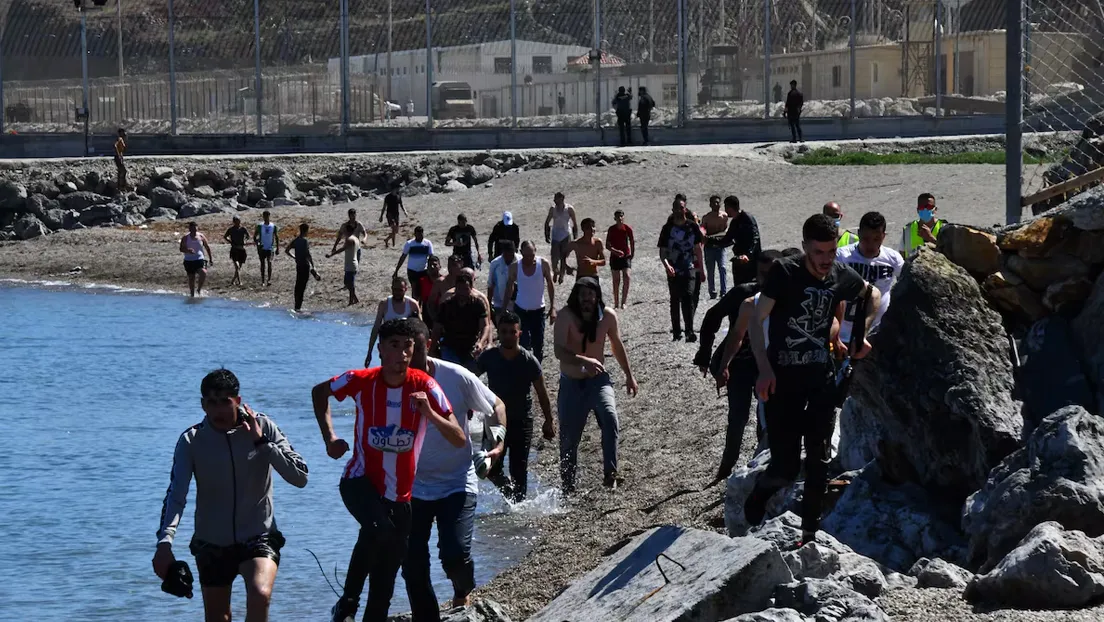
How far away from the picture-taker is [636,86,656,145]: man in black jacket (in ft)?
134

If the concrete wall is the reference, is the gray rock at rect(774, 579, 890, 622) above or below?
below

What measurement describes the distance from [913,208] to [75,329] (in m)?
16.2

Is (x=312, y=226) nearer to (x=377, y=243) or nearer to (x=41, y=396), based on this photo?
(x=377, y=243)

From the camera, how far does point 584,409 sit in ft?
36.4

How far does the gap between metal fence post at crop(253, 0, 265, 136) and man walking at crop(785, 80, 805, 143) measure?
14859 mm

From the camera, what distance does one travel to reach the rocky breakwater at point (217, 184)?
38750 mm

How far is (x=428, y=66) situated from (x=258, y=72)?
5.10 meters

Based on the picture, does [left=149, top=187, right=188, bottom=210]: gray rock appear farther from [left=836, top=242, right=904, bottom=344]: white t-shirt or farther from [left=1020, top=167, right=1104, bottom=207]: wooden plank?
[left=1020, top=167, right=1104, bottom=207]: wooden plank

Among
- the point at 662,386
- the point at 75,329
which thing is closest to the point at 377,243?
the point at 75,329

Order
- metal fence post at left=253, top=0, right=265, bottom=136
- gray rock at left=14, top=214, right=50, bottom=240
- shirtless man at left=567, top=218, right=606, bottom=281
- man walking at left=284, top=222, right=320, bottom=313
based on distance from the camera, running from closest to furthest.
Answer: shirtless man at left=567, top=218, right=606, bottom=281 < man walking at left=284, top=222, right=320, bottom=313 < gray rock at left=14, top=214, right=50, bottom=240 < metal fence post at left=253, top=0, right=265, bottom=136

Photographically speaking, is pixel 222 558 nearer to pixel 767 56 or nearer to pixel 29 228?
pixel 29 228

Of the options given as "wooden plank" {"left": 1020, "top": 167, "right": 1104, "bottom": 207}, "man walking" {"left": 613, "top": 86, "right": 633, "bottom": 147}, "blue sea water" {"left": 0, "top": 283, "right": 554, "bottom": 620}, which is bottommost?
"blue sea water" {"left": 0, "top": 283, "right": 554, "bottom": 620}

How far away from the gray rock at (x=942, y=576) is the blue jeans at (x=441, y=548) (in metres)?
2.24

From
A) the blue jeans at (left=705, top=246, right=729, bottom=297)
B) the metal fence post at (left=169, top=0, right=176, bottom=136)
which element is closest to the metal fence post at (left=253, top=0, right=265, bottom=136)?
the metal fence post at (left=169, top=0, right=176, bottom=136)
